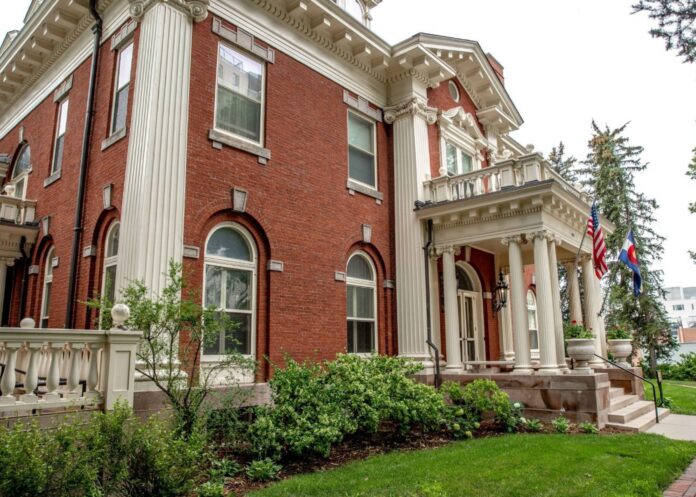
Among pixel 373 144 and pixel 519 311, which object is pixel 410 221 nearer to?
pixel 373 144

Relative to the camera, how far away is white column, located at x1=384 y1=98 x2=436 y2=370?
1309 cm

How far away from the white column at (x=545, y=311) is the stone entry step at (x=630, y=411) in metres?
1.33

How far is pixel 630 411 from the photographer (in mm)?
10844

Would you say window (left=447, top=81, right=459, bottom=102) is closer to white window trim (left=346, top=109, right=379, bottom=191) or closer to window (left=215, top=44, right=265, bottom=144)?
white window trim (left=346, top=109, right=379, bottom=191)

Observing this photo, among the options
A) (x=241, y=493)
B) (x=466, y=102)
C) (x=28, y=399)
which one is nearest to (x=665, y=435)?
(x=241, y=493)

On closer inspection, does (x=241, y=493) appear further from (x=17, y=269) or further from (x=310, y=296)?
(x=17, y=269)

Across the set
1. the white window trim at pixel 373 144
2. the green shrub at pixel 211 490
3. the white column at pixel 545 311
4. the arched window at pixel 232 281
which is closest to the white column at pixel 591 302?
the white column at pixel 545 311

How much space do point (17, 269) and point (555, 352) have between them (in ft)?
42.5

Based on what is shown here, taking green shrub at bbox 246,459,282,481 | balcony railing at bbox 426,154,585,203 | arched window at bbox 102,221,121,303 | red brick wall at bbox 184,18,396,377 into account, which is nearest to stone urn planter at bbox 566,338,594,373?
balcony railing at bbox 426,154,585,203

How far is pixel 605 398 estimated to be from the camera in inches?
417

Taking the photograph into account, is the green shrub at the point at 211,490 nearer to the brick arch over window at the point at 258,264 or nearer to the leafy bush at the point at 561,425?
the brick arch over window at the point at 258,264

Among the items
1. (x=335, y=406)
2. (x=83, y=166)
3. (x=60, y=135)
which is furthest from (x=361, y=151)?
(x=335, y=406)

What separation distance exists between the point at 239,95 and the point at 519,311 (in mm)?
7738

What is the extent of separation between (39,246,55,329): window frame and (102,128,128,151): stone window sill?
312 centimetres
